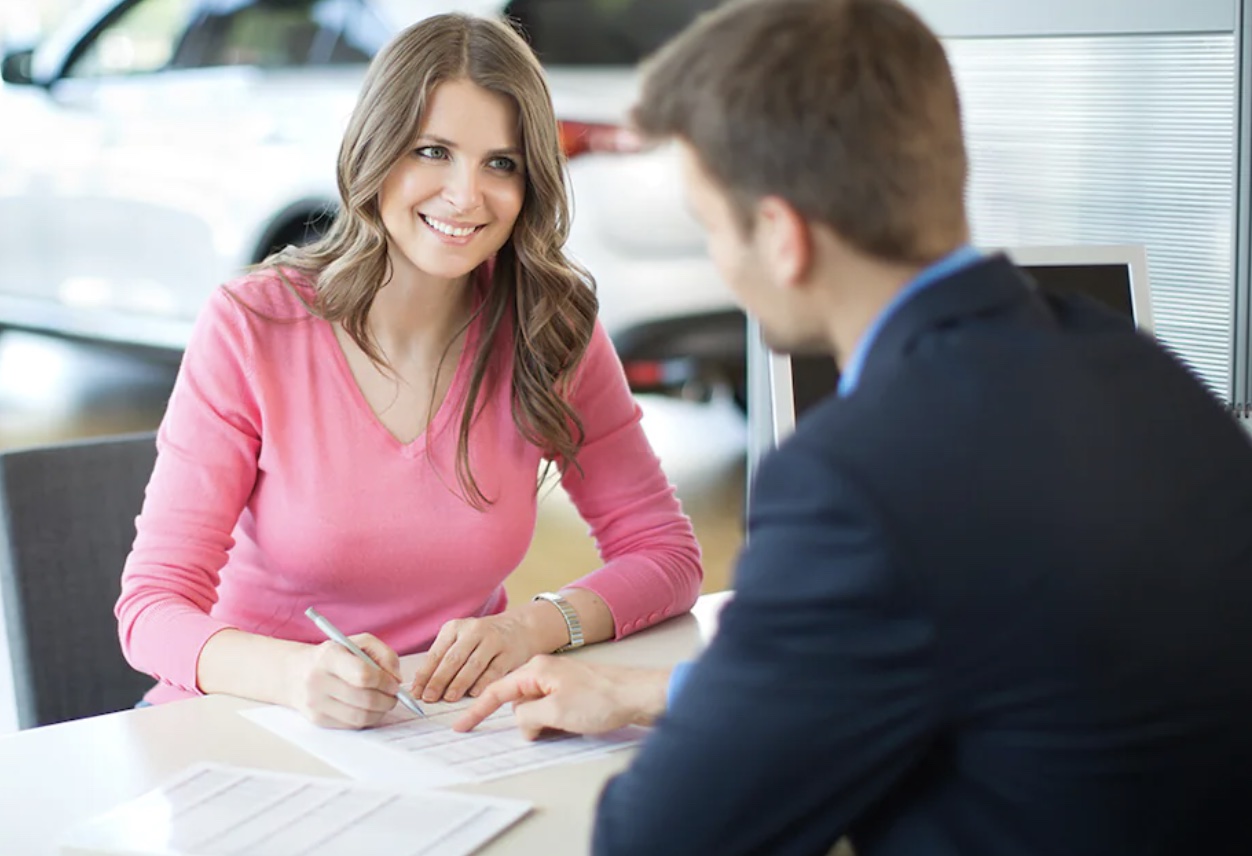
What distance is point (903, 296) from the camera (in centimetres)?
91

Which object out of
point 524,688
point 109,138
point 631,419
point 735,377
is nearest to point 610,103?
point 735,377

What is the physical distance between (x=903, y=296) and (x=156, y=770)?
752 millimetres

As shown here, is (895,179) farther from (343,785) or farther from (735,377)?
(735,377)

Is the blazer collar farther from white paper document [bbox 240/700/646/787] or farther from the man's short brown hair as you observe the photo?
white paper document [bbox 240/700/646/787]

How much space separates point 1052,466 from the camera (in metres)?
0.83

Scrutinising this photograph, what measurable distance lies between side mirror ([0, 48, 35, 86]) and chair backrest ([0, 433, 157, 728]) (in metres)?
3.11

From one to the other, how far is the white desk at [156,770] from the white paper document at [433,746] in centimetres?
2

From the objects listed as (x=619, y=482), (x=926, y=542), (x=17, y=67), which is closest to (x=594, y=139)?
(x=17, y=67)

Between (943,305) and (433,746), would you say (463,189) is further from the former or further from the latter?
(943,305)

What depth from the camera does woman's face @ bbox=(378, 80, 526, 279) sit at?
5.69ft

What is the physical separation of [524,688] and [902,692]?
0.59 metres

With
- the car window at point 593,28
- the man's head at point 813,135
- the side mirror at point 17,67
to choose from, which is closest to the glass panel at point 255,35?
the side mirror at point 17,67

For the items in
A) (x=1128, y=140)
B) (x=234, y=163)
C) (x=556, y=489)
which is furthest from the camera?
(x=556, y=489)

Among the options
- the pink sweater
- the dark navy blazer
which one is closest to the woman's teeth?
the pink sweater
